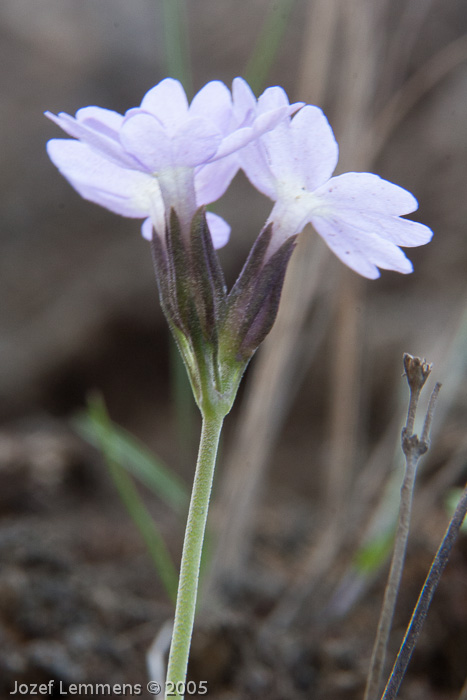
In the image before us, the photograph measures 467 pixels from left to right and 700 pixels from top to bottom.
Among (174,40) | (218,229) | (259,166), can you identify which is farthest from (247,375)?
(259,166)

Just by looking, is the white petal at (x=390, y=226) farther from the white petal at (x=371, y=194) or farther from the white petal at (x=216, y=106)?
the white petal at (x=216, y=106)

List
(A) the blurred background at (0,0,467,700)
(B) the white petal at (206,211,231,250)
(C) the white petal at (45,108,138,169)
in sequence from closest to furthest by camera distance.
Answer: (C) the white petal at (45,108,138,169) < (B) the white petal at (206,211,231,250) < (A) the blurred background at (0,0,467,700)

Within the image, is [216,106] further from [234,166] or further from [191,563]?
[191,563]

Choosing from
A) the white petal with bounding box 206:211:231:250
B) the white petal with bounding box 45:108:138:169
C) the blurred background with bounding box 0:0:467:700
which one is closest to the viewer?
the white petal with bounding box 45:108:138:169

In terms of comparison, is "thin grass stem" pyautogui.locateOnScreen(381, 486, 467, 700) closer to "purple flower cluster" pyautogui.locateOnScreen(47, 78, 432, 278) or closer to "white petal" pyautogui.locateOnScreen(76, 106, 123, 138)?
"purple flower cluster" pyautogui.locateOnScreen(47, 78, 432, 278)

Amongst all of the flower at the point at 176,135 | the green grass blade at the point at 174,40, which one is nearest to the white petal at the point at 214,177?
the flower at the point at 176,135

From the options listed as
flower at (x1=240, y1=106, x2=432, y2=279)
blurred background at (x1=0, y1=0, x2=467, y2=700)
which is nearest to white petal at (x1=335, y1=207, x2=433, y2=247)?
flower at (x1=240, y1=106, x2=432, y2=279)

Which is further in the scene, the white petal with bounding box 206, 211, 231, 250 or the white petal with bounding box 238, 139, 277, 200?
the white petal with bounding box 206, 211, 231, 250

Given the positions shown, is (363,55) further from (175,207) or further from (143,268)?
(143,268)

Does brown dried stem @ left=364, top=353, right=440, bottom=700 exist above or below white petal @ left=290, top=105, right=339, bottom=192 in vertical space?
below
